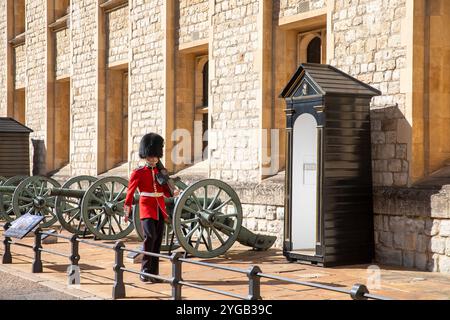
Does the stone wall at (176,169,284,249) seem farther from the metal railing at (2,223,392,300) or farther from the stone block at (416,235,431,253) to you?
the metal railing at (2,223,392,300)

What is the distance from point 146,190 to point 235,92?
4269mm

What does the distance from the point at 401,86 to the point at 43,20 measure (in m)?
12.9

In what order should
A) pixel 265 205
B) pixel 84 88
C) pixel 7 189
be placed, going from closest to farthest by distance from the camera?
1. pixel 265 205
2. pixel 7 189
3. pixel 84 88

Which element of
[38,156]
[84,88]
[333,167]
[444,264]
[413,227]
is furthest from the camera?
[38,156]

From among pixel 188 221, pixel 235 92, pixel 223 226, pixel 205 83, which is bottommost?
pixel 223 226

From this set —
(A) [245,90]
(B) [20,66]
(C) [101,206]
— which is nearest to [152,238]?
(C) [101,206]

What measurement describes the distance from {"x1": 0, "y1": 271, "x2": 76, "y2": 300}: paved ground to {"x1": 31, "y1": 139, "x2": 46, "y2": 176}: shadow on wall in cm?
A: 1113

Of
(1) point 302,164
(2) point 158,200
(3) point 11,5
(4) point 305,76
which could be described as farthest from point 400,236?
(3) point 11,5

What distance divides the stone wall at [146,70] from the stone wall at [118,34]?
62 cm

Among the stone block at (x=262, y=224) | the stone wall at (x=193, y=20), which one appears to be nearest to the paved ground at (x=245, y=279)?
the stone block at (x=262, y=224)

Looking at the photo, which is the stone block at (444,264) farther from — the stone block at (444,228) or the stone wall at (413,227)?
the stone block at (444,228)

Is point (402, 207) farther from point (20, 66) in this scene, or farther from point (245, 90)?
→ point (20, 66)

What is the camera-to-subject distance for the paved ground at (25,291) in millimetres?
6789

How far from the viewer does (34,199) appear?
1295 cm
